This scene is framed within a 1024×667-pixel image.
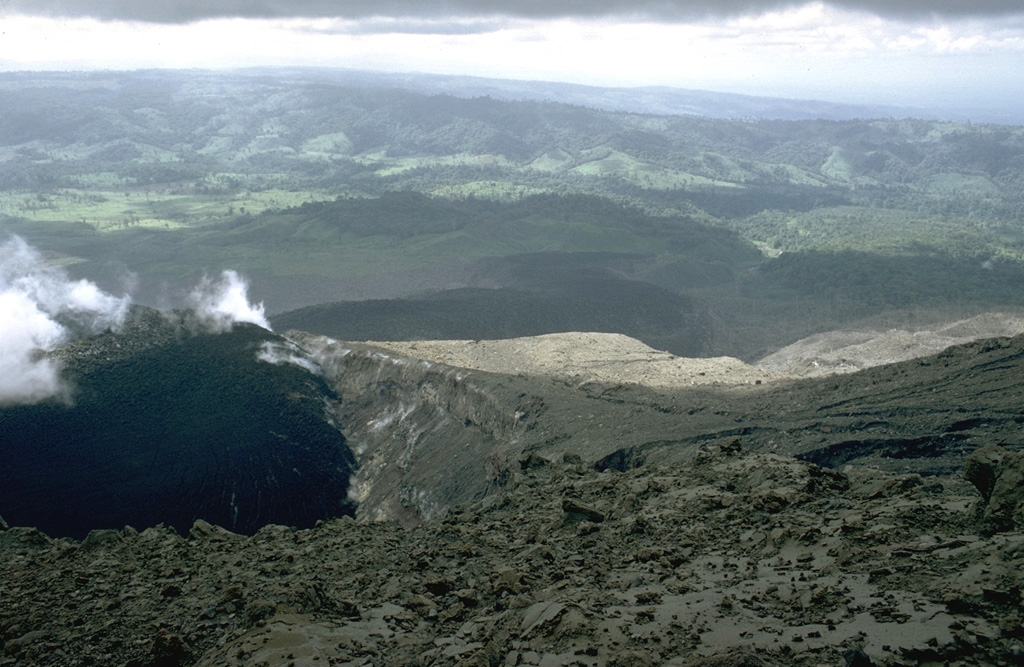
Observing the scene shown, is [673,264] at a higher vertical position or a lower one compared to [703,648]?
lower

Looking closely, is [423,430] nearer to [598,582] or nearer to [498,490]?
[498,490]

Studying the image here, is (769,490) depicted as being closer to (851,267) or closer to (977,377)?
(977,377)

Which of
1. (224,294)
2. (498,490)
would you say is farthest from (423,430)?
(224,294)

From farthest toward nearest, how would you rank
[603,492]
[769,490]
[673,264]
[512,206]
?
[512,206], [673,264], [603,492], [769,490]

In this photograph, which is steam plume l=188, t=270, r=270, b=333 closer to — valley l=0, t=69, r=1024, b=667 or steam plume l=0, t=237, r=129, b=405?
valley l=0, t=69, r=1024, b=667

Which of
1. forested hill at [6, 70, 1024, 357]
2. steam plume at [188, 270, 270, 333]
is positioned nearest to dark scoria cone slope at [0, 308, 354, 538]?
steam plume at [188, 270, 270, 333]

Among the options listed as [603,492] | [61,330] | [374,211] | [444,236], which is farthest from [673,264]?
[603,492]

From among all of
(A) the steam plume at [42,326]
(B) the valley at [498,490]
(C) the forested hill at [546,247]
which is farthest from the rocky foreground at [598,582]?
(C) the forested hill at [546,247]
